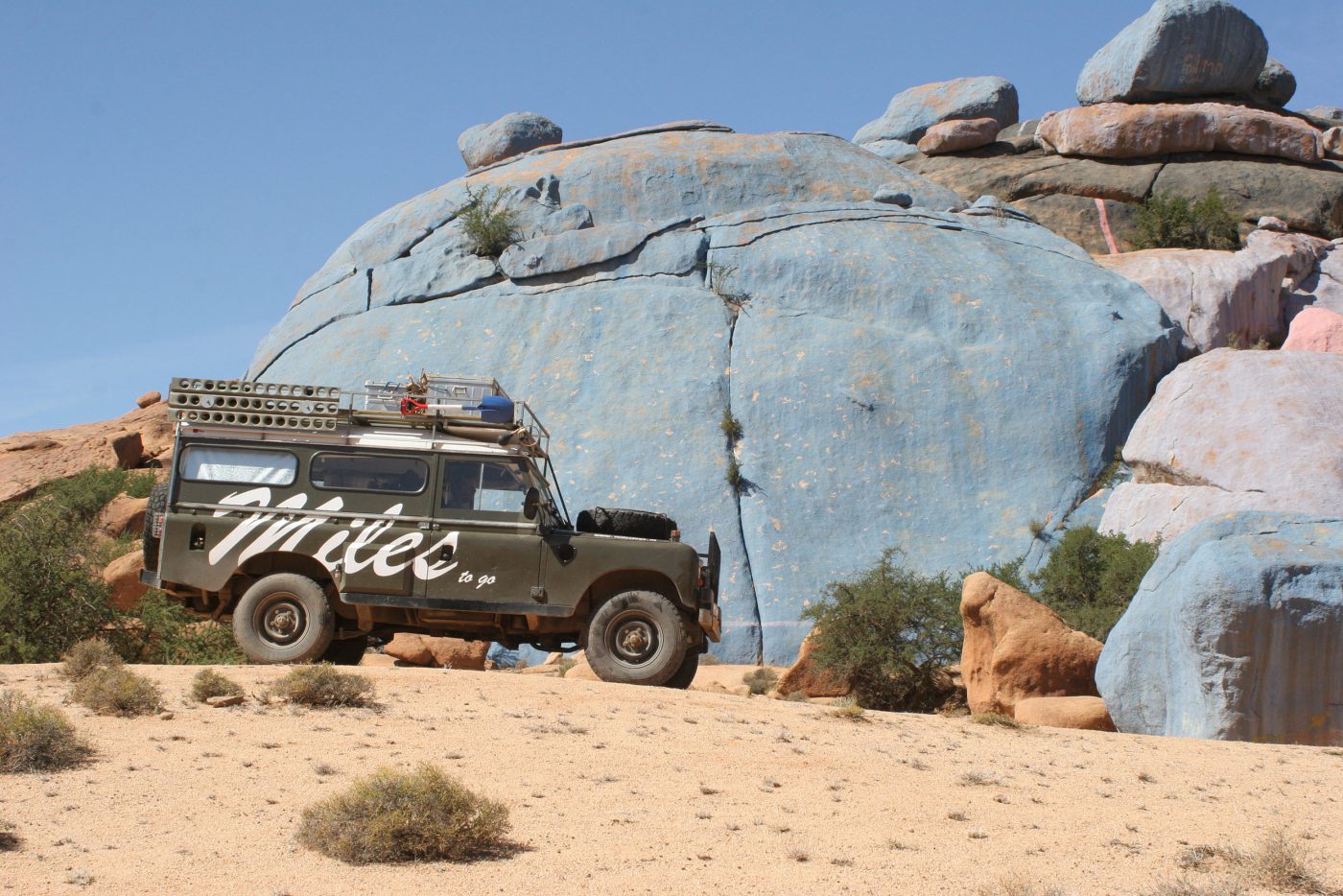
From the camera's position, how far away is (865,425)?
2145 cm

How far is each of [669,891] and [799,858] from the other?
35.8 inches

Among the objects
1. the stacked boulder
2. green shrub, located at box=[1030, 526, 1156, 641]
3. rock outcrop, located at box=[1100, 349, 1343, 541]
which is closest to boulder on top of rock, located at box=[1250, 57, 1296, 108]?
the stacked boulder

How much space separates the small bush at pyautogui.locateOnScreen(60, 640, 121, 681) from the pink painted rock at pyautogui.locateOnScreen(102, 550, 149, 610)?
820 cm

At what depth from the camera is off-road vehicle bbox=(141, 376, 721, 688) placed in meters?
12.5

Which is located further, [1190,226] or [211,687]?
[1190,226]

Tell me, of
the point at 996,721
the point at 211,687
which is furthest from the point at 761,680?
the point at 211,687

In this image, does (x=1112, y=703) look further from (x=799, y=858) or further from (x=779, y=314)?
(x=779, y=314)

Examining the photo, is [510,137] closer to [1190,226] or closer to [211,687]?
[1190,226]

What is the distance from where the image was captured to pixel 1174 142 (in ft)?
102

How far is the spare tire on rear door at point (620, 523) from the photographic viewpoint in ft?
43.3

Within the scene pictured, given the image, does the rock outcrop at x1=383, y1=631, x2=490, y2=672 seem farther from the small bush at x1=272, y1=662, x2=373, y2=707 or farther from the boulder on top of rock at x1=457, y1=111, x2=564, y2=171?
the boulder on top of rock at x1=457, y1=111, x2=564, y2=171

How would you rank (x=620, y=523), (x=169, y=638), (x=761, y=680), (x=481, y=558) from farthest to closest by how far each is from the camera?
(x=761, y=680) < (x=169, y=638) < (x=620, y=523) < (x=481, y=558)

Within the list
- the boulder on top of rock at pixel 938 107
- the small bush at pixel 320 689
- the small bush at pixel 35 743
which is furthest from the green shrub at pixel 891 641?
the boulder on top of rock at pixel 938 107

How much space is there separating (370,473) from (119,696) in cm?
401
